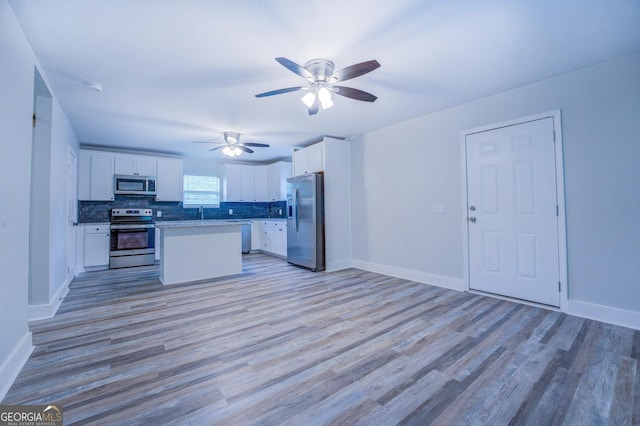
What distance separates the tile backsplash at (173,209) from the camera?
5492mm

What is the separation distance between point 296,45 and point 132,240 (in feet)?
16.8

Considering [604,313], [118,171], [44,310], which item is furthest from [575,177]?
[118,171]

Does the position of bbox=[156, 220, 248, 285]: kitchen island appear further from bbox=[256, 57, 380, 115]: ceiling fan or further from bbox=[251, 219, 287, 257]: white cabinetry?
bbox=[256, 57, 380, 115]: ceiling fan

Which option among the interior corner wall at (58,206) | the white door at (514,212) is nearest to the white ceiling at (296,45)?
the interior corner wall at (58,206)

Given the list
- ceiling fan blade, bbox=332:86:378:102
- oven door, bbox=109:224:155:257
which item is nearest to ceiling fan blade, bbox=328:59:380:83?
ceiling fan blade, bbox=332:86:378:102

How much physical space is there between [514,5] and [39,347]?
4.43 meters

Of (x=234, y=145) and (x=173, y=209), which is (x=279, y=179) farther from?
(x=173, y=209)

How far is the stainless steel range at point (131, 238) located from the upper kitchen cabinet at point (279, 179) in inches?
113

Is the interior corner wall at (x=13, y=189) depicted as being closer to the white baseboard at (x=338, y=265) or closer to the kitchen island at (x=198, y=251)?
the kitchen island at (x=198, y=251)

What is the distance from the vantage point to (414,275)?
4141 mm

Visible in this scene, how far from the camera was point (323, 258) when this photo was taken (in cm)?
484

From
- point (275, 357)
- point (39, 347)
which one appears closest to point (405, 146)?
point (275, 357)

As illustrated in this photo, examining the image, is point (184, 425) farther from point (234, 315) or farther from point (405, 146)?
point (405, 146)

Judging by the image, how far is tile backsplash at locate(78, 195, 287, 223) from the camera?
18.0 ft
